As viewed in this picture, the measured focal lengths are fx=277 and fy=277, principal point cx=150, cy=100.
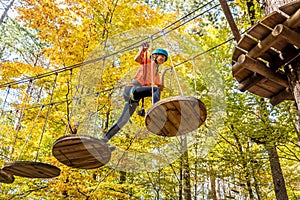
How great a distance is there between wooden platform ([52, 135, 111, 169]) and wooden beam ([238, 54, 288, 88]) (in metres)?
1.51

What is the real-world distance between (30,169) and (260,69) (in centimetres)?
286

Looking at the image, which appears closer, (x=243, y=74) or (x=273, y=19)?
(x=273, y=19)

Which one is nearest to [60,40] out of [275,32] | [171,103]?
[171,103]

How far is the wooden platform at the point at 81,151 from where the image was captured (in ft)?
8.72

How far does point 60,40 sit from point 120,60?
1218mm

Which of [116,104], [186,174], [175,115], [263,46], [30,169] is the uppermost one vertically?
[116,104]

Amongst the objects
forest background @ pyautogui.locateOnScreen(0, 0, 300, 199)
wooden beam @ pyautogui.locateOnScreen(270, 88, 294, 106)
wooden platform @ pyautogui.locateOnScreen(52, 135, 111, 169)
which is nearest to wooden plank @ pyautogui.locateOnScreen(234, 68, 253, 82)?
wooden beam @ pyautogui.locateOnScreen(270, 88, 294, 106)

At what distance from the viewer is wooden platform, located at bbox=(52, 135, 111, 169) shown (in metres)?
2.66

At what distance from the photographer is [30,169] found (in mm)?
3410

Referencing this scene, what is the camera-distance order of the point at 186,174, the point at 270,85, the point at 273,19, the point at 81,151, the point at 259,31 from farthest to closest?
1. the point at 186,174
2. the point at 81,151
3. the point at 270,85
4. the point at 259,31
5. the point at 273,19

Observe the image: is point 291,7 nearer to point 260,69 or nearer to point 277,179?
point 260,69

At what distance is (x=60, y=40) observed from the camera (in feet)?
17.0

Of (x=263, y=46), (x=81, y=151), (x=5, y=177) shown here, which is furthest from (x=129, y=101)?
(x=5, y=177)

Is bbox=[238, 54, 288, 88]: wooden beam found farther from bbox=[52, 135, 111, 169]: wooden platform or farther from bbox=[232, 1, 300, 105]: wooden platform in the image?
bbox=[52, 135, 111, 169]: wooden platform
